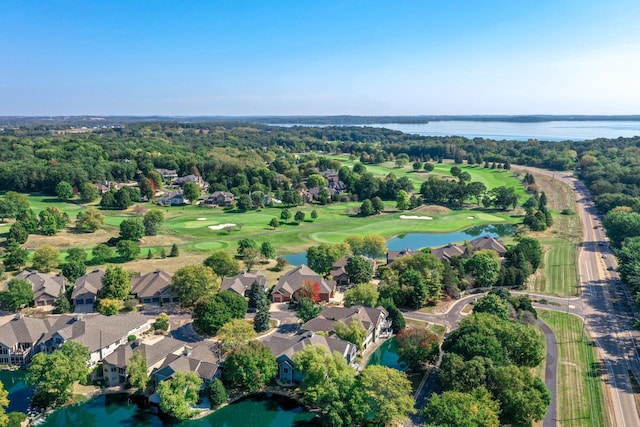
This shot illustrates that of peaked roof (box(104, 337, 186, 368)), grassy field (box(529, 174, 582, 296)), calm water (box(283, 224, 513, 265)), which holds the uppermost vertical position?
peaked roof (box(104, 337, 186, 368))

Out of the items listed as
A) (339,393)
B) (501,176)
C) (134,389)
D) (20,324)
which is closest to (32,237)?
(20,324)

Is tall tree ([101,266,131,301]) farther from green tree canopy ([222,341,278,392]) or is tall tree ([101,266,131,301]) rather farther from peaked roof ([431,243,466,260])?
peaked roof ([431,243,466,260])

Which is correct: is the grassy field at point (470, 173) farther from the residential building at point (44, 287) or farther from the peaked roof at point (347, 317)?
the residential building at point (44, 287)

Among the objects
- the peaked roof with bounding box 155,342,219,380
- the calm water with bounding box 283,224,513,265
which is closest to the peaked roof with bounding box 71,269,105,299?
the peaked roof with bounding box 155,342,219,380

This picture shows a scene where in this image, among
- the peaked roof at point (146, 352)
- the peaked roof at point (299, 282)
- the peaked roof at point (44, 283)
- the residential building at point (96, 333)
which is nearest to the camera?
the peaked roof at point (146, 352)

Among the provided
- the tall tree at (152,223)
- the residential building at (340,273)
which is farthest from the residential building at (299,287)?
the tall tree at (152,223)
